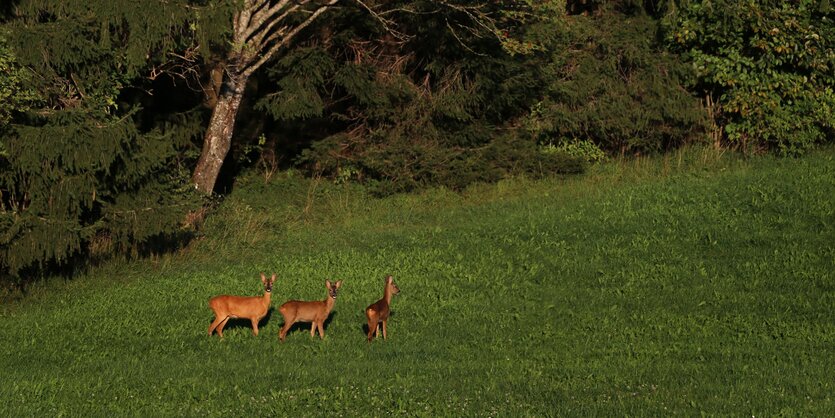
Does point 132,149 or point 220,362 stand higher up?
point 132,149

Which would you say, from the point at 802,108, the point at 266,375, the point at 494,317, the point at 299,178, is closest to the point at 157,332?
the point at 266,375

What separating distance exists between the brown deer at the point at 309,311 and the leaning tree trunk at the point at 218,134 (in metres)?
9.21

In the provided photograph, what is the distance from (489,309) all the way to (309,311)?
9.25 feet

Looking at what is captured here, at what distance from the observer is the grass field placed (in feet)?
35.7

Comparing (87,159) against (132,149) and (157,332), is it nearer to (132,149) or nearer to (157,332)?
(132,149)

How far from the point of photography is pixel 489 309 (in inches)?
592

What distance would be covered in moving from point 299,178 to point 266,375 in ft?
47.0

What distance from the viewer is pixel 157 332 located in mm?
14219

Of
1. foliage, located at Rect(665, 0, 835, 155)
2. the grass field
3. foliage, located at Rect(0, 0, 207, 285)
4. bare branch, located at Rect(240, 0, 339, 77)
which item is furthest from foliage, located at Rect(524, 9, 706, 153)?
foliage, located at Rect(0, 0, 207, 285)

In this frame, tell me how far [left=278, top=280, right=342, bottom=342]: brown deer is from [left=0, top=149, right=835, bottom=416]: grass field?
9.1 inches

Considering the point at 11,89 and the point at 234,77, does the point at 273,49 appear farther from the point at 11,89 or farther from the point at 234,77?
the point at 11,89

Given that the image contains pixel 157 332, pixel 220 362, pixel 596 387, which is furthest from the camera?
pixel 157 332

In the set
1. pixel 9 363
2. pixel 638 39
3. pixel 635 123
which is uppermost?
pixel 638 39

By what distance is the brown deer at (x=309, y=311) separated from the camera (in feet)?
42.9
